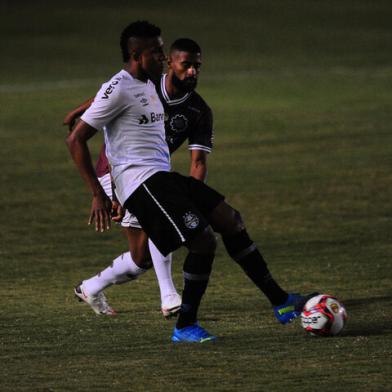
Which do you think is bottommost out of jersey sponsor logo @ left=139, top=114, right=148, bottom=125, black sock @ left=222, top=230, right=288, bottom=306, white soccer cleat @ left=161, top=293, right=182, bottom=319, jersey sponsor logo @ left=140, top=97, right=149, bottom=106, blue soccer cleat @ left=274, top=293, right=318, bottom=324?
white soccer cleat @ left=161, top=293, right=182, bottom=319

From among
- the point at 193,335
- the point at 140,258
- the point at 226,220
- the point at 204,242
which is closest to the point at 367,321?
the point at 226,220

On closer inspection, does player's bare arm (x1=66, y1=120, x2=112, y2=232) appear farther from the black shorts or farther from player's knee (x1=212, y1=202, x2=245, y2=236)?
player's knee (x1=212, y1=202, x2=245, y2=236)

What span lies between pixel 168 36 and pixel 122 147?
41.4m

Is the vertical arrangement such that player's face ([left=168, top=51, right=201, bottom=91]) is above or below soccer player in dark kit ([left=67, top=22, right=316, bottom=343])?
above

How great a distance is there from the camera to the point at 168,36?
50250mm

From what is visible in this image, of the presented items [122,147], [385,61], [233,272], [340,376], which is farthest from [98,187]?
[385,61]

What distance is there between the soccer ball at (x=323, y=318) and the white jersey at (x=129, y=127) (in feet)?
4.71

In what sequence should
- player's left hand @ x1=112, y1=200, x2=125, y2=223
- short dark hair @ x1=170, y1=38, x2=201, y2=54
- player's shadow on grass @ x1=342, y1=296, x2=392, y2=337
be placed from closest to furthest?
player's shadow on grass @ x1=342, y1=296, x2=392, y2=337
player's left hand @ x1=112, y1=200, x2=125, y2=223
short dark hair @ x1=170, y1=38, x2=201, y2=54

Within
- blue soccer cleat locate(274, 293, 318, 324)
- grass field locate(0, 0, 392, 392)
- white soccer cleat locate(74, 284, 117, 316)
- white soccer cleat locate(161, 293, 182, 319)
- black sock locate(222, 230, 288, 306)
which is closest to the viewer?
grass field locate(0, 0, 392, 392)

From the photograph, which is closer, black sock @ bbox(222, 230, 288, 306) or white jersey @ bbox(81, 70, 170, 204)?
white jersey @ bbox(81, 70, 170, 204)

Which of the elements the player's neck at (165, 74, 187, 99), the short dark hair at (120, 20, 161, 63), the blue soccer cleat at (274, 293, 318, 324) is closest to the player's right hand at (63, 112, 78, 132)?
the short dark hair at (120, 20, 161, 63)

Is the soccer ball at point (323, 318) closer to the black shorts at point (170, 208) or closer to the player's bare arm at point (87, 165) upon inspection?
the black shorts at point (170, 208)

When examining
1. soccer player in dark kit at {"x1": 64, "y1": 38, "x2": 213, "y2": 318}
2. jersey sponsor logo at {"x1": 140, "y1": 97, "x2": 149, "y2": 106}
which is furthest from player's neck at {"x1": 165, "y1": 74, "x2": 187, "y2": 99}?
jersey sponsor logo at {"x1": 140, "y1": 97, "x2": 149, "y2": 106}

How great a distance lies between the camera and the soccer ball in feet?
30.0
